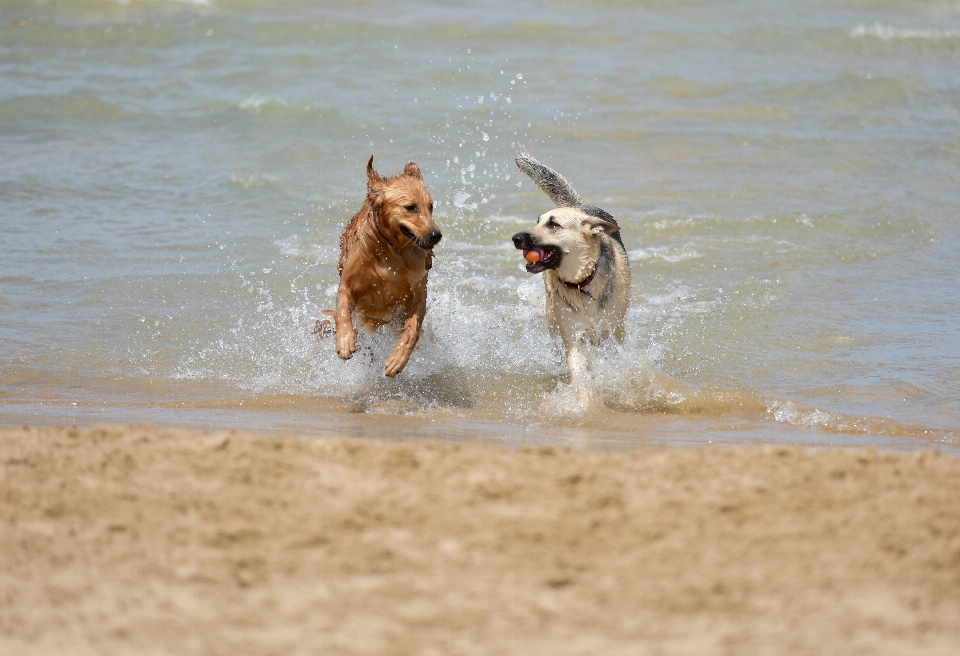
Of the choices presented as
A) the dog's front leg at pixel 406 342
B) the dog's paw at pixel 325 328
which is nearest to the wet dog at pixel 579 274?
the dog's front leg at pixel 406 342

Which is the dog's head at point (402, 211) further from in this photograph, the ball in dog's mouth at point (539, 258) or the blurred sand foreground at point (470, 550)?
the blurred sand foreground at point (470, 550)

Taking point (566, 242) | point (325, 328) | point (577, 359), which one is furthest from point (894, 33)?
point (325, 328)

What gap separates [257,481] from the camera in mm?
3998

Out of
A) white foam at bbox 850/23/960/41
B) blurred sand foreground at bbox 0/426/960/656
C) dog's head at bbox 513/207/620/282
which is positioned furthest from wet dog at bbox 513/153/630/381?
white foam at bbox 850/23/960/41

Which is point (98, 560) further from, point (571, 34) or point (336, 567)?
point (571, 34)

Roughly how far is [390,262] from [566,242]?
3.65 ft

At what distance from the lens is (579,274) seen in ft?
22.1

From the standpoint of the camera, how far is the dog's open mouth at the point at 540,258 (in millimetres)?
6590

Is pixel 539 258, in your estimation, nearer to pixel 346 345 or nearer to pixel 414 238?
pixel 414 238

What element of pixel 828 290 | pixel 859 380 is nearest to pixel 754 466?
pixel 859 380

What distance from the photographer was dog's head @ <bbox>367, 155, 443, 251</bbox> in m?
6.33

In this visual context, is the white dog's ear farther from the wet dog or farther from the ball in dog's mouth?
the ball in dog's mouth

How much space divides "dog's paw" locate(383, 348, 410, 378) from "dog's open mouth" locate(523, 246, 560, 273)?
3.09 feet

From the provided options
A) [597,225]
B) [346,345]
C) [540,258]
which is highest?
[597,225]
